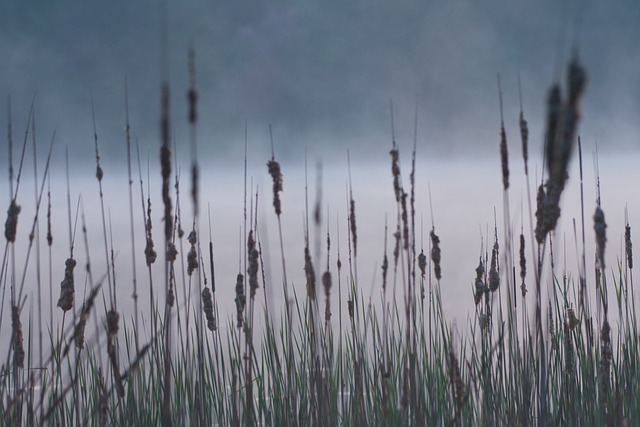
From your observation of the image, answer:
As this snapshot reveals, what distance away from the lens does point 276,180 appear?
9.71 feet

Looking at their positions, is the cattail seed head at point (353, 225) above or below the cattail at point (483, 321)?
above

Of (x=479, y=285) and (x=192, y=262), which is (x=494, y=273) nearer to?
(x=479, y=285)

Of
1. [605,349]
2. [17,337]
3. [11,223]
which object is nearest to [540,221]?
[605,349]

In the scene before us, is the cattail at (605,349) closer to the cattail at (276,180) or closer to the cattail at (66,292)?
the cattail at (276,180)

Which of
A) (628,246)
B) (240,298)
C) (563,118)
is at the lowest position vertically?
(240,298)

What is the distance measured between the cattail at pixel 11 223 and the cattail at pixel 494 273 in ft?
7.17

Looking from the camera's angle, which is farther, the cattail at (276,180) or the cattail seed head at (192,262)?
the cattail seed head at (192,262)

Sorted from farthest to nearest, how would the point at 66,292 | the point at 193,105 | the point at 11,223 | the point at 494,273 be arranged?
the point at 494,273 < the point at 66,292 < the point at 11,223 < the point at 193,105

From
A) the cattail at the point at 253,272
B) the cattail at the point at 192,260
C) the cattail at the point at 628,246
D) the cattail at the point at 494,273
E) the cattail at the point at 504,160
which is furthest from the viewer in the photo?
the cattail at the point at 628,246

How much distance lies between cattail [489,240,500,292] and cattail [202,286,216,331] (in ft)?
4.48

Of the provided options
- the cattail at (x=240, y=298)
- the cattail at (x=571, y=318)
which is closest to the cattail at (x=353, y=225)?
the cattail at (x=240, y=298)

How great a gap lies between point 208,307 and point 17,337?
34.0 inches

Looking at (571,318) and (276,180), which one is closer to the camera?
(276,180)

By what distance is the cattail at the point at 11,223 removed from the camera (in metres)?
2.75
